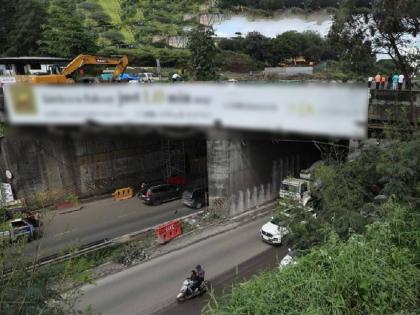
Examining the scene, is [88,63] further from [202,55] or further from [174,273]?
[174,273]

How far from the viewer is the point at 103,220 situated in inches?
855

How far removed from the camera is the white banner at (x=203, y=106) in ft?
5.25

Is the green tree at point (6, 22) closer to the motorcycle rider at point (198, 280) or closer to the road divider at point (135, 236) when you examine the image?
the road divider at point (135, 236)

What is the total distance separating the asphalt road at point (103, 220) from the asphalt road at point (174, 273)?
3.62 metres

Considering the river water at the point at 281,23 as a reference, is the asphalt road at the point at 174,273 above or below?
below

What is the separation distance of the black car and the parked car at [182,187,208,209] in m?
1.42

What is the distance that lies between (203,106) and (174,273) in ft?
50.2

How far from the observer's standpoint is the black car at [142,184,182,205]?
23.7 metres

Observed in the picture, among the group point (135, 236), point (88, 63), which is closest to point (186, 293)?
point (135, 236)

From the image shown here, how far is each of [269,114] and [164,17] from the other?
360 ft

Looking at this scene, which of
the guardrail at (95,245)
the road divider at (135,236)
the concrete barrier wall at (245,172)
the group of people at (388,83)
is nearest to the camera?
the guardrail at (95,245)

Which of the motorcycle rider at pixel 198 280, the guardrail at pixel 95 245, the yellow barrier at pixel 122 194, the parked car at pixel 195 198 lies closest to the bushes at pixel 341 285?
the motorcycle rider at pixel 198 280

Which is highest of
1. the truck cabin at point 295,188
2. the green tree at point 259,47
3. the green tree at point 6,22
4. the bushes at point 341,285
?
the green tree at point 6,22

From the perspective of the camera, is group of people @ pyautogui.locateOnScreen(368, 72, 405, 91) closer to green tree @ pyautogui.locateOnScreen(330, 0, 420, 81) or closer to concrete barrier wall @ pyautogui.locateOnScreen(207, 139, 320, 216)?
green tree @ pyautogui.locateOnScreen(330, 0, 420, 81)
